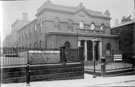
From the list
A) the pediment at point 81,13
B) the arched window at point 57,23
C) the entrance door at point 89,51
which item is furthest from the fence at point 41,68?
the pediment at point 81,13

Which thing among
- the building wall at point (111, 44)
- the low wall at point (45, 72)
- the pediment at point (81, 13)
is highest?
the pediment at point (81, 13)

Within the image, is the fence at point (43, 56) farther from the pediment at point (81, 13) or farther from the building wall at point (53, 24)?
the pediment at point (81, 13)

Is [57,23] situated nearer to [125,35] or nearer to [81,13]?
[81,13]

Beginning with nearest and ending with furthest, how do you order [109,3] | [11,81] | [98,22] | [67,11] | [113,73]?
1. [11,81]
2. [109,3]
3. [113,73]
4. [67,11]
5. [98,22]

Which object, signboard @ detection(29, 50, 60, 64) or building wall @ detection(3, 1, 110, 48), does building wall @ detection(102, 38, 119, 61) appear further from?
signboard @ detection(29, 50, 60, 64)

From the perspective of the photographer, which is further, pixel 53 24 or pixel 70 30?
pixel 70 30

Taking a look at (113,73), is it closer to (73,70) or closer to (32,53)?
(73,70)

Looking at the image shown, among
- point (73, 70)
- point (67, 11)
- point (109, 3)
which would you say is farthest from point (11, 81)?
point (67, 11)

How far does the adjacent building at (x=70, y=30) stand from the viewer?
17203 mm

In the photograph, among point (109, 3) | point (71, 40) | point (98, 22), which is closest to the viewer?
point (109, 3)

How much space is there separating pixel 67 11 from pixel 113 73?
1036cm

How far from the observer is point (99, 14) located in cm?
2292

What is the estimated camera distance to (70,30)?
19.3 metres

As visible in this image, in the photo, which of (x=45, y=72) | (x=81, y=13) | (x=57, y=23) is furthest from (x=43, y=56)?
(x=81, y=13)
